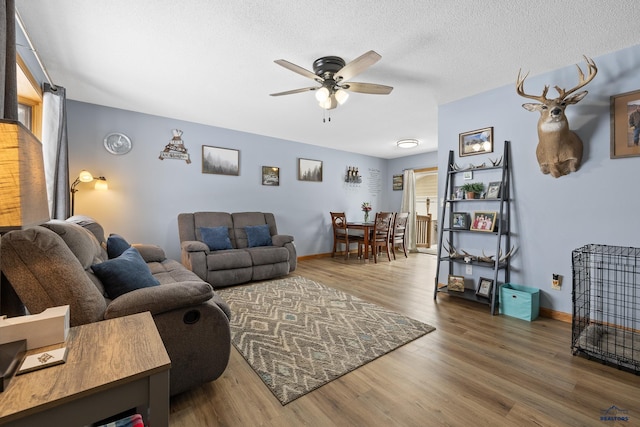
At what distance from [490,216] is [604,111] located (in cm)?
124

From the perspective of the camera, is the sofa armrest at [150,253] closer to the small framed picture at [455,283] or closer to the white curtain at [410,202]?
the small framed picture at [455,283]

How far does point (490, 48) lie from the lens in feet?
7.34

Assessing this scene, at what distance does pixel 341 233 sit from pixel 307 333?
3573mm

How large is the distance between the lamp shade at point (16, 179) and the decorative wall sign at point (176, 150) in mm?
3593

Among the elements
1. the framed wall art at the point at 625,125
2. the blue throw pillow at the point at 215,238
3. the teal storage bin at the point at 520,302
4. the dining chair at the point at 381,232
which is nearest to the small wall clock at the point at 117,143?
the blue throw pillow at the point at 215,238

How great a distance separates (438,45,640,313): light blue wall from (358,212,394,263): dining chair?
2339 millimetres

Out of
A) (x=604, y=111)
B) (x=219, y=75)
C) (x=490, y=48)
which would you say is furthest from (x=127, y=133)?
(x=604, y=111)

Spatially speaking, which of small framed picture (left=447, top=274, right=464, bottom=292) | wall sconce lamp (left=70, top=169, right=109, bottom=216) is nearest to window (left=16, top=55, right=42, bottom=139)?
wall sconce lamp (left=70, top=169, right=109, bottom=216)

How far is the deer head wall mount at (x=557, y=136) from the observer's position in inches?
91.9

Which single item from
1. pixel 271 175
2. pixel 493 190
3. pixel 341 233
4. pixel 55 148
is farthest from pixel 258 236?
pixel 493 190

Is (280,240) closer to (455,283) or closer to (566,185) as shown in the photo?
(455,283)

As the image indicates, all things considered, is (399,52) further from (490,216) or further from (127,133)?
(127,133)

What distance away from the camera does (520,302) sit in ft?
8.48

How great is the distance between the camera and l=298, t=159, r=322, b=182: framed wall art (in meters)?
5.42
